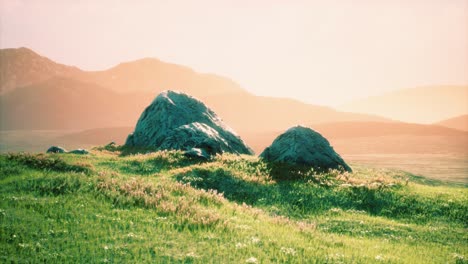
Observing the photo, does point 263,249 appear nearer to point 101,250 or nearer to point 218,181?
point 101,250

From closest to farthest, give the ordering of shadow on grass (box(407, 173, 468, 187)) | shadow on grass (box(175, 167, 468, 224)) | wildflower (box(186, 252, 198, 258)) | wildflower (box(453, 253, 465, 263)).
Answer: wildflower (box(186, 252, 198, 258))
wildflower (box(453, 253, 465, 263))
shadow on grass (box(175, 167, 468, 224))
shadow on grass (box(407, 173, 468, 187))

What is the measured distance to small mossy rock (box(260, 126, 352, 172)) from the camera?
32031mm

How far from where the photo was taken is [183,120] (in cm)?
4700

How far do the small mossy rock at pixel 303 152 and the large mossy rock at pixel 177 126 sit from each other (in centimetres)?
863

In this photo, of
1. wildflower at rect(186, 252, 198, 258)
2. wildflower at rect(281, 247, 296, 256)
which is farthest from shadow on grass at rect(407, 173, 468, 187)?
wildflower at rect(186, 252, 198, 258)

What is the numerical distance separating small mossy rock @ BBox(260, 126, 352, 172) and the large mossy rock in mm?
8629

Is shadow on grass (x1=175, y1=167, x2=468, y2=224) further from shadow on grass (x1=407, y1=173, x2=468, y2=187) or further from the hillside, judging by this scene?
the hillside

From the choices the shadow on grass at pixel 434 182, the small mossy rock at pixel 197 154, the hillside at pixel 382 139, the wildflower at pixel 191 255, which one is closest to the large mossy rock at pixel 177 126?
the small mossy rock at pixel 197 154

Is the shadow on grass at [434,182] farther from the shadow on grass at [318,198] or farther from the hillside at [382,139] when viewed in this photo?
the hillside at [382,139]

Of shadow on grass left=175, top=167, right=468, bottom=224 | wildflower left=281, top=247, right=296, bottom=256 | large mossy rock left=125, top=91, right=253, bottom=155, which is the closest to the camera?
wildflower left=281, top=247, right=296, bottom=256

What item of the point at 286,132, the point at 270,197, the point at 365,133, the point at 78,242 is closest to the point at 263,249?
the point at 78,242

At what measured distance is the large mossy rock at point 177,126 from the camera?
134 ft

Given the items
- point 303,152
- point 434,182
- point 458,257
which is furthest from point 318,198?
point 434,182

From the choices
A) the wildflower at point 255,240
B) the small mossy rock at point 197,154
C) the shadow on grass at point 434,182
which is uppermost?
the small mossy rock at point 197,154
